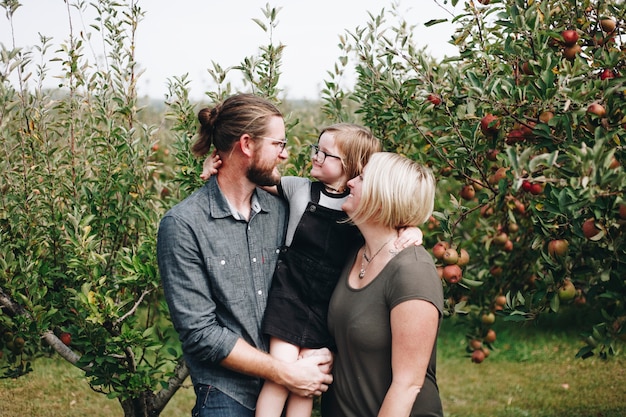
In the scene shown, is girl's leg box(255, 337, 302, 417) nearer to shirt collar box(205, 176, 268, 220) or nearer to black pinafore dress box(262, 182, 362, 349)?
black pinafore dress box(262, 182, 362, 349)

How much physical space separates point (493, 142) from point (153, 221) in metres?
1.77

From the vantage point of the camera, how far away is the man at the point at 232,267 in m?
2.40

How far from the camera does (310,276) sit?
254cm

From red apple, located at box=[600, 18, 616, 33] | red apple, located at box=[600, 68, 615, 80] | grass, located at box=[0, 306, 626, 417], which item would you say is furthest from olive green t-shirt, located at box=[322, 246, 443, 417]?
grass, located at box=[0, 306, 626, 417]

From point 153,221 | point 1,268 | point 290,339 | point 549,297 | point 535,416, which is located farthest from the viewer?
point 535,416

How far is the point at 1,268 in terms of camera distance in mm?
3195

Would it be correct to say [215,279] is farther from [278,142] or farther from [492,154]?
[492,154]

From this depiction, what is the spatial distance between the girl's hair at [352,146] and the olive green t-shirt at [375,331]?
1.89ft

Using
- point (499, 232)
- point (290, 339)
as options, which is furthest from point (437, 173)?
point (290, 339)

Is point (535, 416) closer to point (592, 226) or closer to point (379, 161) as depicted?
point (592, 226)

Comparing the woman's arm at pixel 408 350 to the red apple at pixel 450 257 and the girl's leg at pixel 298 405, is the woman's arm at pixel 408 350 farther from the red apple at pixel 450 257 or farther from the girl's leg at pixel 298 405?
the red apple at pixel 450 257

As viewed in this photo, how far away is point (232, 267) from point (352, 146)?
28.1 inches

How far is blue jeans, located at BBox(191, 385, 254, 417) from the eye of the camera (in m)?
2.45

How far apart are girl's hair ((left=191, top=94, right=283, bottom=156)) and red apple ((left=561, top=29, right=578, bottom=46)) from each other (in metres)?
1.30
